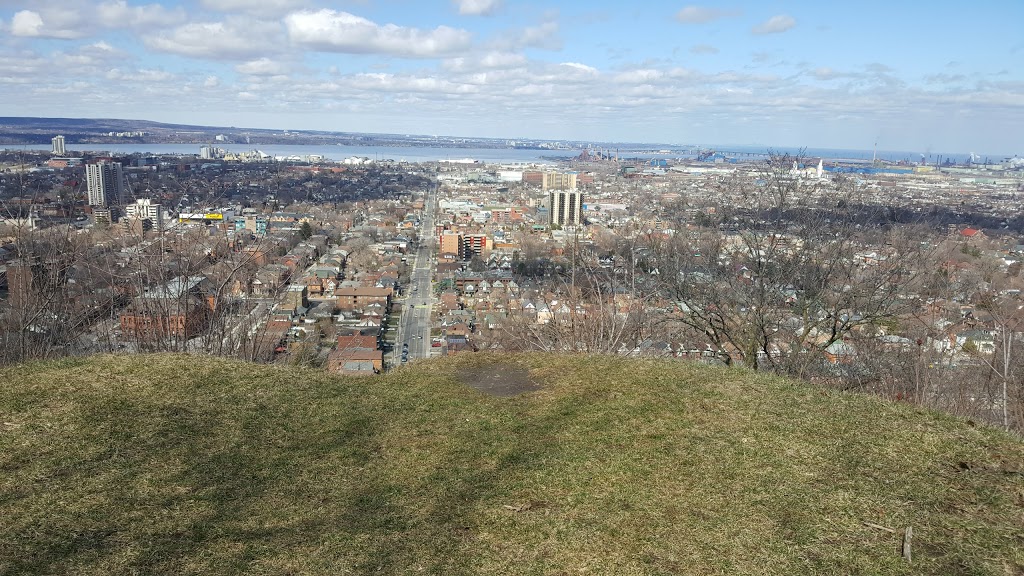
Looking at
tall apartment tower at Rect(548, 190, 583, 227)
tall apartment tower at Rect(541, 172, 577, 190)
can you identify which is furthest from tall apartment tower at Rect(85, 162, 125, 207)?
tall apartment tower at Rect(541, 172, 577, 190)

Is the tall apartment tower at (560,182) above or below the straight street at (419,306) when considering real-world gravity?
above

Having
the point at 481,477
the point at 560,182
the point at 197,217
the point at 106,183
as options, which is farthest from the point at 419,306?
the point at 560,182

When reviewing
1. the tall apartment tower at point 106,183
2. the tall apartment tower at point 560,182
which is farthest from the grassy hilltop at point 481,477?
the tall apartment tower at point 560,182

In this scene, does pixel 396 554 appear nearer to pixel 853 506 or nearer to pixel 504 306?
pixel 853 506

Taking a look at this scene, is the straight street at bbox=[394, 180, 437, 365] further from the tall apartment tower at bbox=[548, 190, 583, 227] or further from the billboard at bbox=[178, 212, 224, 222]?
the tall apartment tower at bbox=[548, 190, 583, 227]

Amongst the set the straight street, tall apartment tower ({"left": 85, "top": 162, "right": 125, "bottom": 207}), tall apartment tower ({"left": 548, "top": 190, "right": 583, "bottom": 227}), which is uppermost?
tall apartment tower ({"left": 85, "top": 162, "right": 125, "bottom": 207})

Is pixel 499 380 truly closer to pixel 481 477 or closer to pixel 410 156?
pixel 481 477

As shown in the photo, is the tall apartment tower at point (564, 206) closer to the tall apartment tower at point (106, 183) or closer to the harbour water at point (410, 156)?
the harbour water at point (410, 156)
